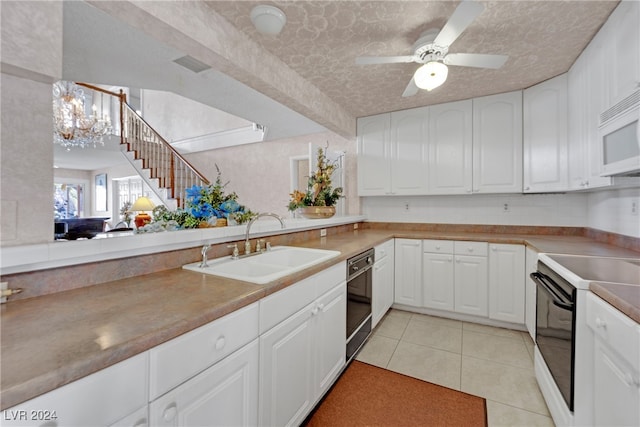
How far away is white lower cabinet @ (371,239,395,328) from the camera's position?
2498mm

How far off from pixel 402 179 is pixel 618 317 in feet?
8.27

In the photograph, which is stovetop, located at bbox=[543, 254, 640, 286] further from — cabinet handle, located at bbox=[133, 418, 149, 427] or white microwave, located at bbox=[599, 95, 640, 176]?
cabinet handle, located at bbox=[133, 418, 149, 427]

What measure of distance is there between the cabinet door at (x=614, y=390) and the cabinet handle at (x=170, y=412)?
1.43 metres

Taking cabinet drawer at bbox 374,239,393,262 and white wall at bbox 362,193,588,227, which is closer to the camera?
cabinet drawer at bbox 374,239,393,262

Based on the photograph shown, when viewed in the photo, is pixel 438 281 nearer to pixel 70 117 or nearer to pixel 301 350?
pixel 301 350

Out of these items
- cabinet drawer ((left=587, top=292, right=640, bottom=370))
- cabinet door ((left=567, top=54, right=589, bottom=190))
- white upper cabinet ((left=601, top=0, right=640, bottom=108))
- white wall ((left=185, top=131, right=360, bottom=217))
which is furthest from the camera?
white wall ((left=185, top=131, right=360, bottom=217))

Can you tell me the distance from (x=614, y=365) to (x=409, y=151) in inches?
105

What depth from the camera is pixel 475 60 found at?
1789 millimetres

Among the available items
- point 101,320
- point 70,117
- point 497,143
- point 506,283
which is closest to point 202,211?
point 101,320

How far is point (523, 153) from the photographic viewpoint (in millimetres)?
2746

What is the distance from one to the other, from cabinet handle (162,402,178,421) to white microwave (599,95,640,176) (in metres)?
2.17

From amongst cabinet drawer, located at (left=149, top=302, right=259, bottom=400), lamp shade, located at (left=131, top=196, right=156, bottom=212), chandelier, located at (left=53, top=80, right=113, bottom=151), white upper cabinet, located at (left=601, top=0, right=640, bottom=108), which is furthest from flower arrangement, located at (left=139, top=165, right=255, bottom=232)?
chandelier, located at (left=53, top=80, right=113, bottom=151)

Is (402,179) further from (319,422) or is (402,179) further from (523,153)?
(319,422)

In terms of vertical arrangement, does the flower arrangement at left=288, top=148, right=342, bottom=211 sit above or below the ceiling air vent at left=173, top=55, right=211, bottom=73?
below
